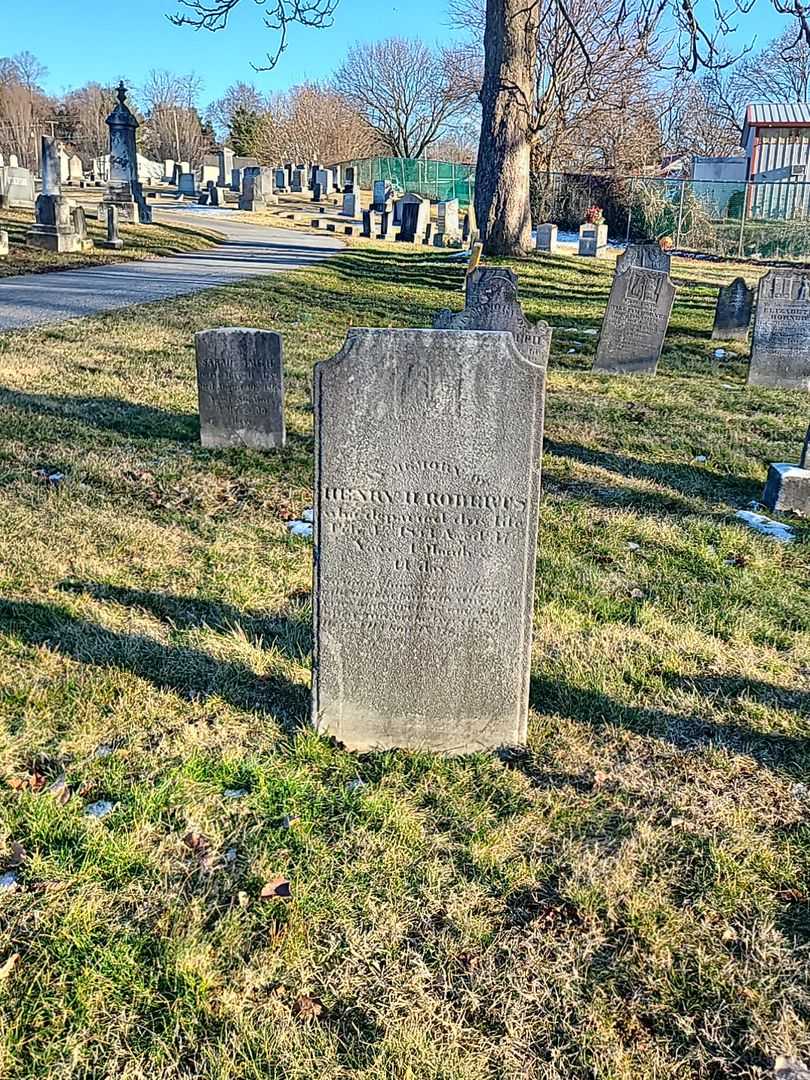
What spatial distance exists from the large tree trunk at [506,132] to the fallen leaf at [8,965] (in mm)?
21301

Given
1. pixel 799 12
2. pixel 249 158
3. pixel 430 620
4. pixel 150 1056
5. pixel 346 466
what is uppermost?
pixel 249 158

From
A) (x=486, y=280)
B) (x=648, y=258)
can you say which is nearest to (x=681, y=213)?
(x=648, y=258)

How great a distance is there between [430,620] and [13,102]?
3317 inches

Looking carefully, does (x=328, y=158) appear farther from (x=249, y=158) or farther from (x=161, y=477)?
(x=161, y=477)

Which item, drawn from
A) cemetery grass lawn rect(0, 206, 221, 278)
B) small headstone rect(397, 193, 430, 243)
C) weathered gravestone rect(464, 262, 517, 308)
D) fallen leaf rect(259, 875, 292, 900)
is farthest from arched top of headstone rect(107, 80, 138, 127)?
fallen leaf rect(259, 875, 292, 900)

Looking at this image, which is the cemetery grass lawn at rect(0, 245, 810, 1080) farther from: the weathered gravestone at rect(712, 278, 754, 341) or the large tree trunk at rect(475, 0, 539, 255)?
the large tree trunk at rect(475, 0, 539, 255)

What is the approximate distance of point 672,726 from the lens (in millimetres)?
3598

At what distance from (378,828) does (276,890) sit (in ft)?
1.41

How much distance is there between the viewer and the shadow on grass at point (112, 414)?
24.4 ft

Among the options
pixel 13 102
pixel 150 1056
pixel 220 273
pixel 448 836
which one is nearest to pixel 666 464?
pixel 448 836

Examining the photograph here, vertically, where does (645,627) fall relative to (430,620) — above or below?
below

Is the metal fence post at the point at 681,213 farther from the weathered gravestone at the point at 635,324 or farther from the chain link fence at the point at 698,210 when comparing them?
the weathered gravestone at the point at 635,324

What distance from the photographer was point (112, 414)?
25.6 feet

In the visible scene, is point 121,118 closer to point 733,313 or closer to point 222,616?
point 733,313
